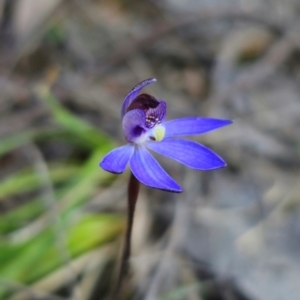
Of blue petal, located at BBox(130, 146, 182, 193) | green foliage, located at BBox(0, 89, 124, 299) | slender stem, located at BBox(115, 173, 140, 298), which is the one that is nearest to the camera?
blue petal, located at BBox(130, 146, 182, 193)

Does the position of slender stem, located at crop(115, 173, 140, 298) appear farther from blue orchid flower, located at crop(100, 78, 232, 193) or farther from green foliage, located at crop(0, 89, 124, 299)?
green foliage, located at crop(0, 89, 124, 299)

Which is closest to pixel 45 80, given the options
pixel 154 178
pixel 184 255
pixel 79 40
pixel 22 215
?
pixel 79 40

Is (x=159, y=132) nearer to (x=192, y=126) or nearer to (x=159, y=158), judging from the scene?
(x=192, y=126)

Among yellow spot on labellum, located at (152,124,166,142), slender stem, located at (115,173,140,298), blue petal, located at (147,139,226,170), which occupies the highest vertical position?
yellow spot on labellum, located at (152,124,166,142)

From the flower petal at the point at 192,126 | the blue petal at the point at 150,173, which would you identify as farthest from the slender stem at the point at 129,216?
the flower petal at the point at 192,126

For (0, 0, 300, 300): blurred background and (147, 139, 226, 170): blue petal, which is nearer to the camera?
(147, 139, 226, 170): blue petal

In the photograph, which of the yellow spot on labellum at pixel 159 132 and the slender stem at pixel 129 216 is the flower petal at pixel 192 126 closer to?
the yellow spot on labellum at pixel 159 132

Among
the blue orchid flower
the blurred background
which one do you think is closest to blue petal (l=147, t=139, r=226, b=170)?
the blue orchid flower

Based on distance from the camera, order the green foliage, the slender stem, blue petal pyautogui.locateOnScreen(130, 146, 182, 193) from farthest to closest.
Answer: the green foliage, the slender stem, blue petal pyautogui.locateOnScreen(130, 146, 182, 193)
